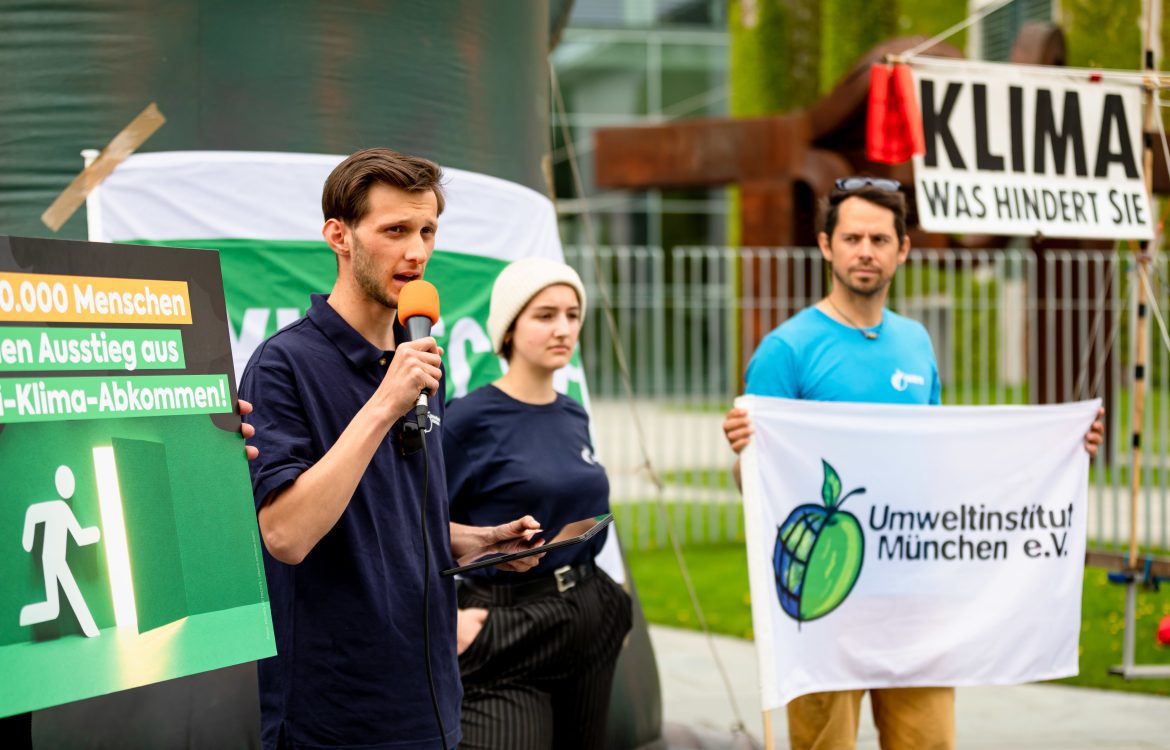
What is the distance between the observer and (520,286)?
388cm

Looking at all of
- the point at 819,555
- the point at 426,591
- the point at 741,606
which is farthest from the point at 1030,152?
the point at 741,606

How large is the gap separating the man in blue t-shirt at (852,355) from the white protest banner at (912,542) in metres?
0.08

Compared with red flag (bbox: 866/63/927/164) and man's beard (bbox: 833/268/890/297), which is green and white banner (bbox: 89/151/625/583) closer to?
man's beard (bbox: 833/268/890/297)

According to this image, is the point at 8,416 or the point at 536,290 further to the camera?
the point at 536,290

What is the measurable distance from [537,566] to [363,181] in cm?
140

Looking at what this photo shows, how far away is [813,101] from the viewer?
2042cm

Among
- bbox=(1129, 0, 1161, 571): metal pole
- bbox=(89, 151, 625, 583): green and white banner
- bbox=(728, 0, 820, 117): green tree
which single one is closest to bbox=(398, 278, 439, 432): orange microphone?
bbox=(89, 151, 625, 583): green and white banner

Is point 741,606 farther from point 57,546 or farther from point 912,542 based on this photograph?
point 57,546

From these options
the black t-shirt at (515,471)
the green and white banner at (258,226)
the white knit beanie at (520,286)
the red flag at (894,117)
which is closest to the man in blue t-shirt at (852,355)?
the black t-shirt at (515,471)

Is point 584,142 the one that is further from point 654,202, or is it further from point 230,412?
point 230,412

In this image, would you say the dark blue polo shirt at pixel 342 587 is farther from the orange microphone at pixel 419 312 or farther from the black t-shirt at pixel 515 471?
the black t-shirt at pixel 515 471

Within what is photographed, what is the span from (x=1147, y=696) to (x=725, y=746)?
262 centimetres

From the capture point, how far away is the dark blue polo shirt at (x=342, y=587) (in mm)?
2693

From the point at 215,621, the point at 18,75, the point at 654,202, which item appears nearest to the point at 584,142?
the point at 654,202
